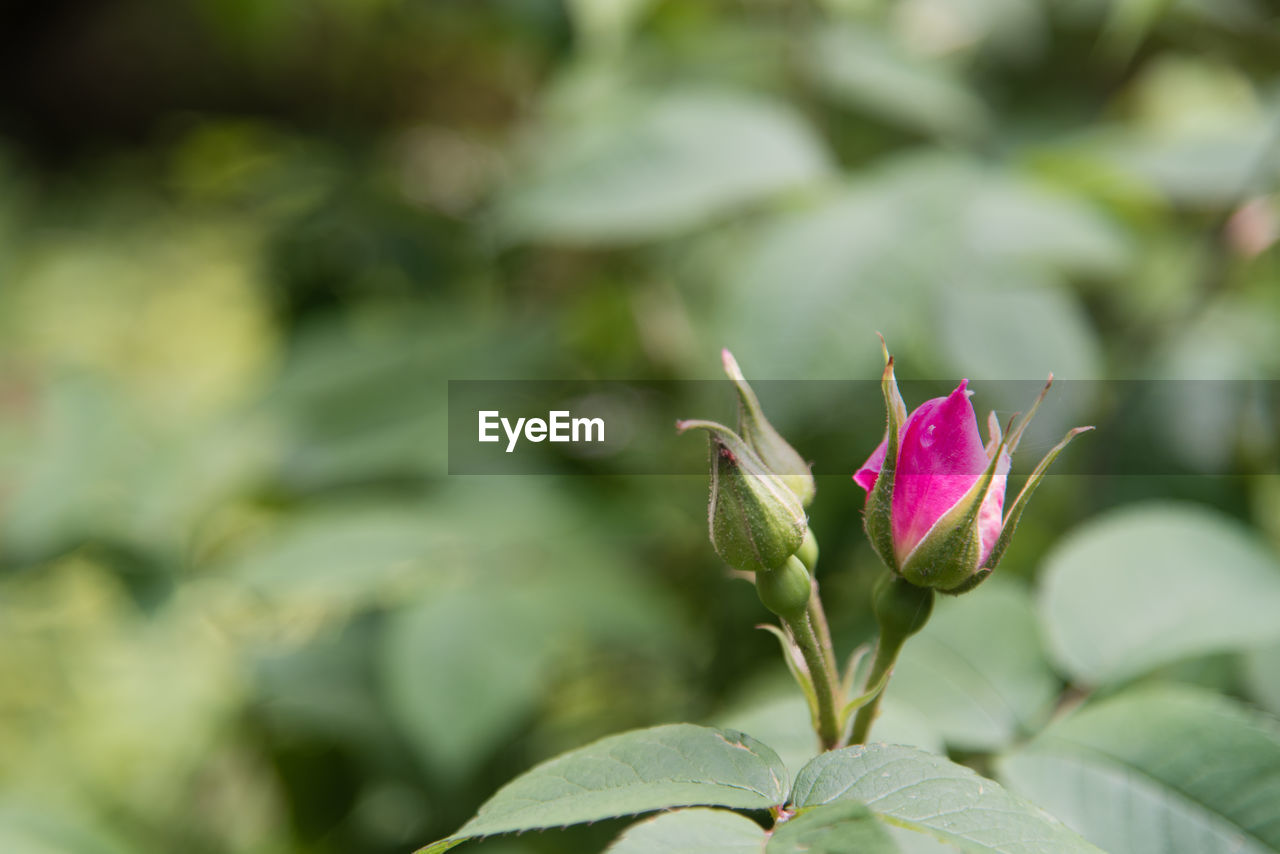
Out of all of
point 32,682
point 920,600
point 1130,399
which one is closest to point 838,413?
point 1130,399

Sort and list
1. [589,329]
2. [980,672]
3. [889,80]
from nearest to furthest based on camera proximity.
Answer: [980,672]
[889,80]
[589,329]

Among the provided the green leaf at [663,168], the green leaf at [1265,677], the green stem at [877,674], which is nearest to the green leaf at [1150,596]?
the green leaf at [1265,677]

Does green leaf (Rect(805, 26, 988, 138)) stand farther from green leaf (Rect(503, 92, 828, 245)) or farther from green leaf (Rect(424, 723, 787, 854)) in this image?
green leaf (Rect(424, 723, 787, 854))

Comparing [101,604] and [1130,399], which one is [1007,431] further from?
Answer: [101,604]

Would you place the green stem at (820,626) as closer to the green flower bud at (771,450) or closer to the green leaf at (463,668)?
the green flower bud at (771,450)

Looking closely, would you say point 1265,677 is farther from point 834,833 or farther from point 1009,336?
Result: point 834,833

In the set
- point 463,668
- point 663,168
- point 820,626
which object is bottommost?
point 463,668

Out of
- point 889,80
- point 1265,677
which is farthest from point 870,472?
point 889,80

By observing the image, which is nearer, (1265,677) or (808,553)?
(808,553)
